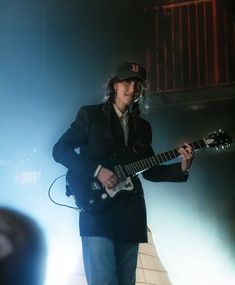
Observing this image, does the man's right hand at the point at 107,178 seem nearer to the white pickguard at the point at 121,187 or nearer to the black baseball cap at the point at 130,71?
the white pickguard at the point at 121,187

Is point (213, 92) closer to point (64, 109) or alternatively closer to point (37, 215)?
point (64, 109)

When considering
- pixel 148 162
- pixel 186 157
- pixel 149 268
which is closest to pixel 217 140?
pixel 186 157

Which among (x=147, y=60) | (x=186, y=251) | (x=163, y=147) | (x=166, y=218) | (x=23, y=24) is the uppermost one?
(x=23, y=24)

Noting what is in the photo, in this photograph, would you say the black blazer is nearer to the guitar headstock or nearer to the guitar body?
the guitar body

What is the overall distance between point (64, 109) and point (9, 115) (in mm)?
353

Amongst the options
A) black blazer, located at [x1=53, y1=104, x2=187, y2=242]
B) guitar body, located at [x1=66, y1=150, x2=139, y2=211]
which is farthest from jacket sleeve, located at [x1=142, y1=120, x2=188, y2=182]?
guitar body, located at [x1=66, y1=150, x2=139, y2=211]

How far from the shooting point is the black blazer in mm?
1701

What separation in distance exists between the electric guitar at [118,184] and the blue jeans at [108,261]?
0.14 m

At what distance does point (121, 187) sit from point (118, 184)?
0.7 inches

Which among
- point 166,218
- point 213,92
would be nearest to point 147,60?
point 213,92

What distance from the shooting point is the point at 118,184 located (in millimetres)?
1784

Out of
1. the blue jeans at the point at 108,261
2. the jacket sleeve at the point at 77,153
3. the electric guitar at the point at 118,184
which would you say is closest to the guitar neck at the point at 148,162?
the electric guitar at the point at 118,184

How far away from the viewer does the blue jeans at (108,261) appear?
1621 millimetres

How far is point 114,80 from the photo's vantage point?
192cm
